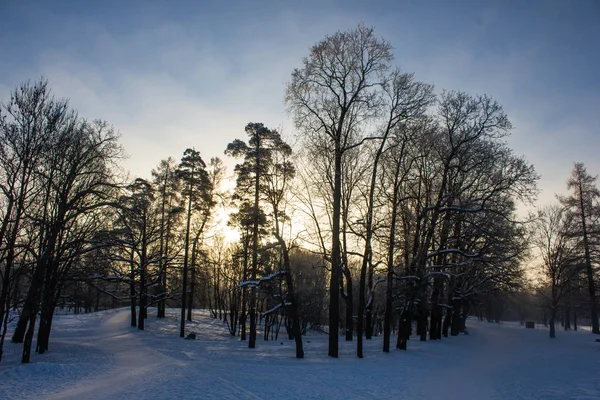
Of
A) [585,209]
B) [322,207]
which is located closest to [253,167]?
[322,207]

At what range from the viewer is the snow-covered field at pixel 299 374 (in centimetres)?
1071

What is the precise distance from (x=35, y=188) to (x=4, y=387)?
8013 mm

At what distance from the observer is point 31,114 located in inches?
567

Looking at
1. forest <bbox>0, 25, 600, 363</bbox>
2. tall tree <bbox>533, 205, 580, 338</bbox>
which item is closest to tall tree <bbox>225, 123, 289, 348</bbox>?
forest <bbox>0, 25, 600, 363</bbox>

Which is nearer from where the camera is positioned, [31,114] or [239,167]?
[31,114]

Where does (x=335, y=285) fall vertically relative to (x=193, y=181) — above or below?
below

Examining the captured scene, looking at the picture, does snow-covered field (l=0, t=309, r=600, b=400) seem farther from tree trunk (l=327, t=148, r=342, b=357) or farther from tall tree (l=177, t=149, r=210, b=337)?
tall tree (l=177, t=149, r=210, b=337)

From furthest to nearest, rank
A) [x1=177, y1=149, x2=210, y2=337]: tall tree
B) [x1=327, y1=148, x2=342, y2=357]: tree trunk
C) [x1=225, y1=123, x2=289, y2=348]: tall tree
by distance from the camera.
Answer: [x1=177, y1=149, x2=210, y2=337]: tall tree → [x1=225, y1=123, x2=289, y2=348]: tall tree → [x1=327, y1=148, x2=342, y2=357]: tree trunk

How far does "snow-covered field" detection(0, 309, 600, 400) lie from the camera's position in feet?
35.1

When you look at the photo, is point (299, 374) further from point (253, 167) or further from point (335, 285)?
point (253, 167)

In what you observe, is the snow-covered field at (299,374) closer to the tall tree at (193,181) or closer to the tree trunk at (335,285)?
the tree trunk at (335,285)

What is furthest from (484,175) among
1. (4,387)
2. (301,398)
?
(4,387)

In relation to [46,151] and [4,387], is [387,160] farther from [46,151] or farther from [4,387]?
[4,387]

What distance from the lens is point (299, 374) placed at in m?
13.3
